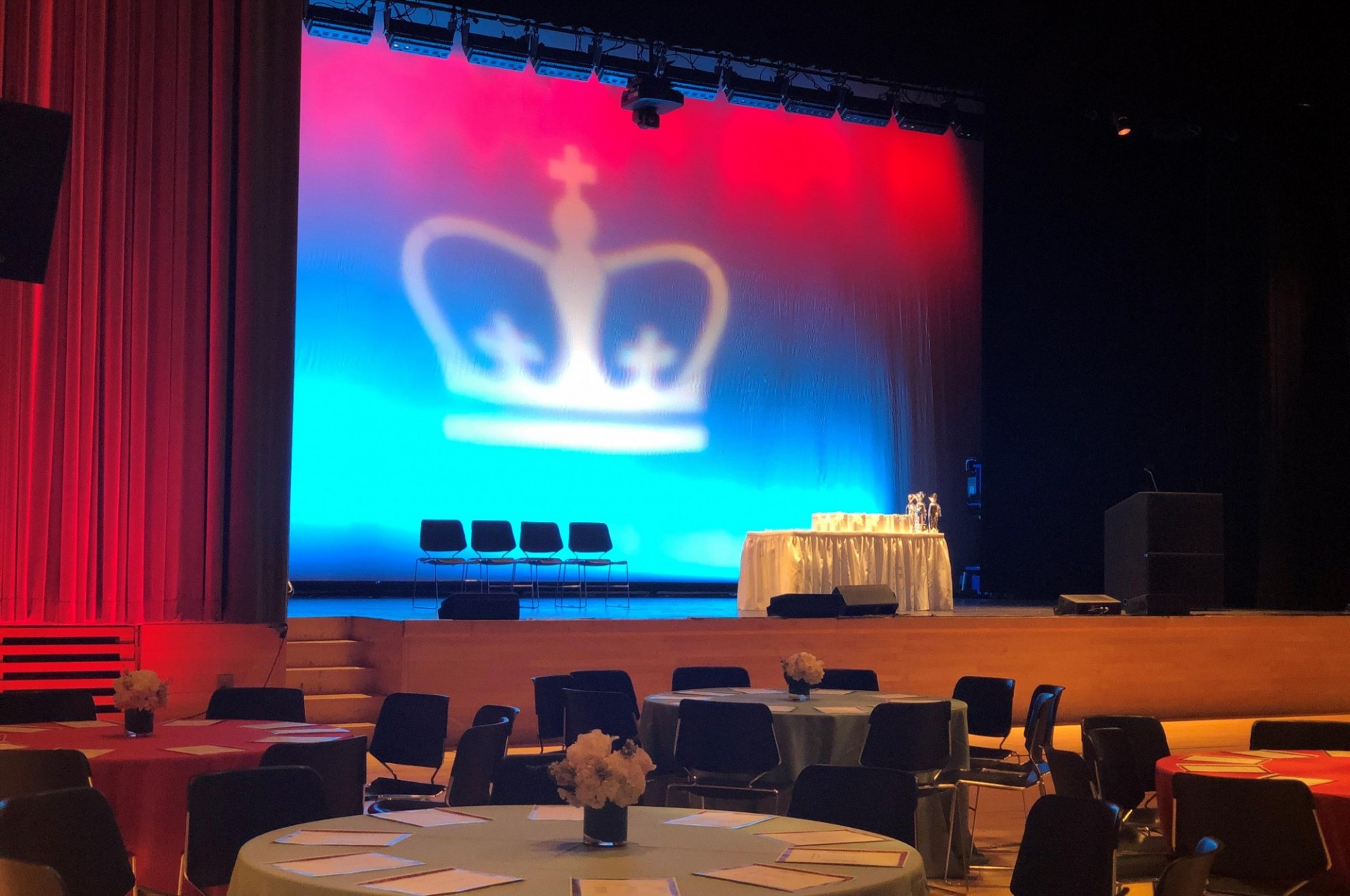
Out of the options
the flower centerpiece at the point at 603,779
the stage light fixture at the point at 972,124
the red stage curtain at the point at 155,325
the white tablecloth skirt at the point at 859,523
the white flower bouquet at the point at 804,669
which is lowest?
the white flower bouquet at the point at 804,669

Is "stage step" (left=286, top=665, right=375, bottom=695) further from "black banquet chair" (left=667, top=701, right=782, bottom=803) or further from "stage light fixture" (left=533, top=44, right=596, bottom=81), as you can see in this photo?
"stage light fixture" (left=533, top=44, right=596, bottom=81)

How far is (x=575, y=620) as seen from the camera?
8.50 metres

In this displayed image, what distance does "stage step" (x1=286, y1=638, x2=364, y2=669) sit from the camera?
8.23 meters

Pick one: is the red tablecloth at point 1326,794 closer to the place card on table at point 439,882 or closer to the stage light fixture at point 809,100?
the place card on table at point 439,882

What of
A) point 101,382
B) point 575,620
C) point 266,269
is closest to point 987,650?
point 575,620

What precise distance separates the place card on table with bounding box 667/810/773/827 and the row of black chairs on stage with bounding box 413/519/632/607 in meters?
7.11

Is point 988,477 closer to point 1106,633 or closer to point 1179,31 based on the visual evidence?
point 1106,633

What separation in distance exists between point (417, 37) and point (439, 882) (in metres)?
8.51

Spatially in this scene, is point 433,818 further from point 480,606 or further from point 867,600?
point 867,600

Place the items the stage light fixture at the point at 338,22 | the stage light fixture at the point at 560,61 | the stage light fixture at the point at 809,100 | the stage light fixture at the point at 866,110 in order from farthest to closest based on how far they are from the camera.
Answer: the stage light fixture at the point at 866,110 → the stage light fixture at the point at 809,100 → the stage light fixture at the point at 560,61 → the stage light fixture at the point at 338,22

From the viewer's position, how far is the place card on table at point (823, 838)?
321 cm

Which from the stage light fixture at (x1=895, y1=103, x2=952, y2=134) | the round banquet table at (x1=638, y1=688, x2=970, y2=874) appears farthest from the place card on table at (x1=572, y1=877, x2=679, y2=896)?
the stage light fixture at (x1=895, y1=103, x2=952, y2=134)

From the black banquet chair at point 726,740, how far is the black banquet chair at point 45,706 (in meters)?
2.45

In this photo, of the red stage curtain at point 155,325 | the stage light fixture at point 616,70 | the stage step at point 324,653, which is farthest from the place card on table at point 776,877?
the stage light fixture at point 616,70
